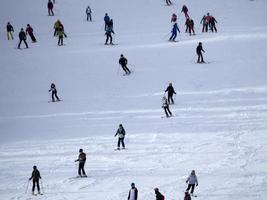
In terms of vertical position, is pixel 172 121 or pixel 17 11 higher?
pixel 17 11

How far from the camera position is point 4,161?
21219mm

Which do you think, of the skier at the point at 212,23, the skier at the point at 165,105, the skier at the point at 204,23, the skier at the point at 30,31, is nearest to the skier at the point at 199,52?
the skier at the point at 212,23

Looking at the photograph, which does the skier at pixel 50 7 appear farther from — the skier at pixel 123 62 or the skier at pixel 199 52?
the skier at pixel 199 52

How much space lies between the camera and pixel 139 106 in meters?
26.2

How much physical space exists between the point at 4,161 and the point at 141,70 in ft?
40.4

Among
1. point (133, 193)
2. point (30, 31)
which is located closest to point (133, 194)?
point (133, 193)

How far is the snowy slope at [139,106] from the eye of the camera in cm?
1836

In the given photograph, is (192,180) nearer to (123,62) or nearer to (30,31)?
(123,62)

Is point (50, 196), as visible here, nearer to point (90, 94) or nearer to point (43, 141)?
point (43, 141)

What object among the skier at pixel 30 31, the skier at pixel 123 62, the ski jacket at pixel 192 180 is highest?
the skier at pixel 30 31

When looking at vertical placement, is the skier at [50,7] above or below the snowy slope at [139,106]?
above

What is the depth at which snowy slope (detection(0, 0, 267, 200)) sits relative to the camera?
60.2 feet

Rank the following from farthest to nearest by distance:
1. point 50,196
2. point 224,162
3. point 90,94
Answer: point 90,94 < point 224,162 < point 50,196

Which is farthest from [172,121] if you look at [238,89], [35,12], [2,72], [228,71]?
[35,12]
